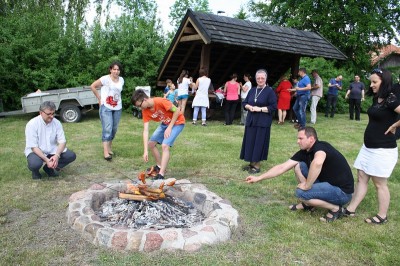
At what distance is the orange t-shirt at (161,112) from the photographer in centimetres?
516

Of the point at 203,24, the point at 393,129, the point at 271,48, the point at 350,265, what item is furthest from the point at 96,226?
Result: the point at 271,48

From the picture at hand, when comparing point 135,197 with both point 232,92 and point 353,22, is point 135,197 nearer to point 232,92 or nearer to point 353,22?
point 232,92

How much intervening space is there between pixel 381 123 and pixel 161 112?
9.43 feet

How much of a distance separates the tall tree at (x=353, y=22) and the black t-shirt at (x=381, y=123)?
66.5 ft

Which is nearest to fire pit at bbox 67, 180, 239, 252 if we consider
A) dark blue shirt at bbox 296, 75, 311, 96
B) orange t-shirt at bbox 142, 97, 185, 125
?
orange t-shirt at bbox 142, 97, 185, 125

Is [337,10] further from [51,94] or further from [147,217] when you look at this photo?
[147,217]

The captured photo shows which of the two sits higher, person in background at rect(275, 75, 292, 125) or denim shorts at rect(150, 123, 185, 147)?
person in background at rect(275, 75, 292, 125)

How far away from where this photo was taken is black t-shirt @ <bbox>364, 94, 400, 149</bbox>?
3.95 meters

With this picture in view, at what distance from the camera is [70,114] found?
1114cm

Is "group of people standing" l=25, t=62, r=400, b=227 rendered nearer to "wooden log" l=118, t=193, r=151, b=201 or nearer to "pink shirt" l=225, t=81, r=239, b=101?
"wooden log" l=118, t=193, r=151, b=201

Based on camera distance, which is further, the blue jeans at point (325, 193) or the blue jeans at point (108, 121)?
the blue jeans at point (108, 121)

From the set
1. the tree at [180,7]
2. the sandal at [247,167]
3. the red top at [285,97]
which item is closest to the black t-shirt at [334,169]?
the sandal at [247,167]

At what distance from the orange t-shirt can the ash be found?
1.41 m

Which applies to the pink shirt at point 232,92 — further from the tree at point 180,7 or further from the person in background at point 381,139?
the tree at point 180,7
